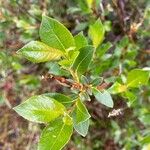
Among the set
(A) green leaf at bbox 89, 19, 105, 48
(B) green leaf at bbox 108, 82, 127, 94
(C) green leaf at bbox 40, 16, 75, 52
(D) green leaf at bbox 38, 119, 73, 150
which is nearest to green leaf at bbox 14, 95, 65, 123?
(D) green leaf at bbox 38, 119, 73, 150

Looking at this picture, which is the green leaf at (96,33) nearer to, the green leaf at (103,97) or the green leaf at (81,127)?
the green leaf at (103,97)

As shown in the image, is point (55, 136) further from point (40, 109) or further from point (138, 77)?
point (138, 77)

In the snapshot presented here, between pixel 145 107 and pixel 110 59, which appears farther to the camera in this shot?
pixel 145 107

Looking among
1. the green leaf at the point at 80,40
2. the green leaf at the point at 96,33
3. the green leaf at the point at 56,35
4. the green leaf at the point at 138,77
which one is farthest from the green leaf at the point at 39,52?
the green leaf at the point at 96,33

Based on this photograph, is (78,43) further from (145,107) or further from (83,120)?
(145,107)

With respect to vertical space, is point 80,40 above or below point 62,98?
above

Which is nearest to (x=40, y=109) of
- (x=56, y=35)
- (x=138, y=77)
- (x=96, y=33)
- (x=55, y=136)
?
(x=55, y=136)

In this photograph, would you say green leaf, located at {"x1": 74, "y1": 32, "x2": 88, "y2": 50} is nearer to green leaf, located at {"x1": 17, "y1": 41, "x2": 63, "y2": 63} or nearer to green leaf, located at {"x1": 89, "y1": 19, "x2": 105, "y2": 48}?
green leaf, located at {"x1": 17, "y1": 41, "x2": 63, "y2": 63}

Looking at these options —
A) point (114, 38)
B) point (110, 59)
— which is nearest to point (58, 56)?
point (110, 59)
